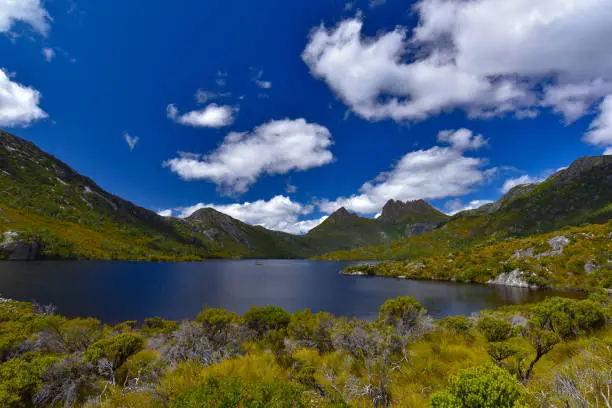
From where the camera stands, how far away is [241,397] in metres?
6.35

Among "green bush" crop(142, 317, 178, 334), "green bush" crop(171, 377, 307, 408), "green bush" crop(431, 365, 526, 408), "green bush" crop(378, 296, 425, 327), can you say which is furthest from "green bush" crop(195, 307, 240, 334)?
"green bush" crop(431, 365, 526, 408)

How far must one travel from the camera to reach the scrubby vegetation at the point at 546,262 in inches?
3014

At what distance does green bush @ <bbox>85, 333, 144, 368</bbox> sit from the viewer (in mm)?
12807

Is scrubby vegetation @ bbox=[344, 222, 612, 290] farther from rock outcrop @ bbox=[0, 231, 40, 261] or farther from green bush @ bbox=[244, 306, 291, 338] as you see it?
rock outcrop @ bbox=[0, 231, 40, 261]

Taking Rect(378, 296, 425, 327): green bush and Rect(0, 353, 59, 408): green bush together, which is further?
Rect(378, 296, 425, 327): green bush

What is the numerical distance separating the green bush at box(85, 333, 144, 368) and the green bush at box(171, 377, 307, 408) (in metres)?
9.17

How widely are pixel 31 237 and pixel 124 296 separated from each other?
14457cm

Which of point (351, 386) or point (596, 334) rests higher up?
point (351, 386)

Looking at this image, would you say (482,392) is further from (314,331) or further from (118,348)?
(118,348)

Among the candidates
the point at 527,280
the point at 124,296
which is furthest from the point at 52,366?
the point at 527,280

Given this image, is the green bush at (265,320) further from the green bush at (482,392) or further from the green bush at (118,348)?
the green bush at (482,392)

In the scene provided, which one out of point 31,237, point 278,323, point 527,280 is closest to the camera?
point 278,323

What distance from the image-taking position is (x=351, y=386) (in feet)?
29.0

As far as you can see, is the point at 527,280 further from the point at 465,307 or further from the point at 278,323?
the point at 278,323
